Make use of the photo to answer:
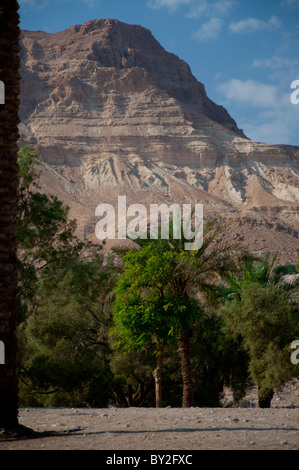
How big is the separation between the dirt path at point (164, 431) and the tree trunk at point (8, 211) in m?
0.72

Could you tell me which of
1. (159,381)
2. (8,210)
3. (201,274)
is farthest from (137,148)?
(8,210)

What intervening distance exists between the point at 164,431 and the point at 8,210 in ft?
11.2

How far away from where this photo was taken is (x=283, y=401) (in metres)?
32.9

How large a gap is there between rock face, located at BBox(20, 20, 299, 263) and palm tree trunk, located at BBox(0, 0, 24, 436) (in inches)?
2807

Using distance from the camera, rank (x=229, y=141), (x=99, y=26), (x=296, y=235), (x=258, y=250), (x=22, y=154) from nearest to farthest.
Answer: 1. (x=22, y=154)
2. (x=258, y=250)
3. (x=296, y=235)
4. (x=229, y=141)
5. (x=99, y=26)

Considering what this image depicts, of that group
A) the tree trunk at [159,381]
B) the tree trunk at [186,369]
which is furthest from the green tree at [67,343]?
the tree trunk at [186,369]

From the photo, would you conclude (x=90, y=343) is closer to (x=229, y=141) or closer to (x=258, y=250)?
(x=258, y=250)

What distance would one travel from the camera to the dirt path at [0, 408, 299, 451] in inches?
236

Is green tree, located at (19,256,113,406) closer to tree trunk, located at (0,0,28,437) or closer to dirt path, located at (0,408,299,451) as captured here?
dirt path, located at (0,408,299,451)

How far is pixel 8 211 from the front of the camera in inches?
285

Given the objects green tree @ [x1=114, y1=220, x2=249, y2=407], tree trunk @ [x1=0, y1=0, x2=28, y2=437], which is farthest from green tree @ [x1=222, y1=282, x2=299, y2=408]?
tree trunk @ [x1=0, y1=0, x2=28, y2=437]
